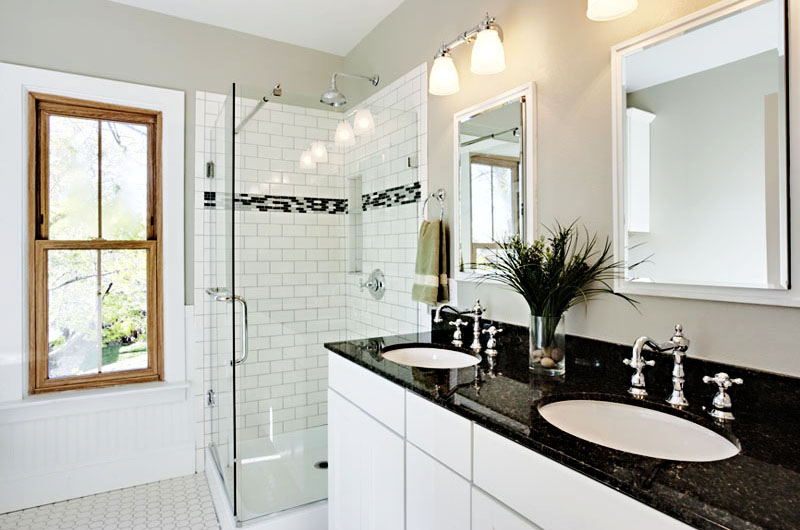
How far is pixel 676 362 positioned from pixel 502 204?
3.07ft

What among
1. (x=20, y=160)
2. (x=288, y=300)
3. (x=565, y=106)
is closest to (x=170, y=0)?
(x=20, y=160)

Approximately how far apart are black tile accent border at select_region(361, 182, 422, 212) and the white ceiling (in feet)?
3.60

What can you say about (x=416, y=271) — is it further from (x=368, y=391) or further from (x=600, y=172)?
(x=600, y=172)

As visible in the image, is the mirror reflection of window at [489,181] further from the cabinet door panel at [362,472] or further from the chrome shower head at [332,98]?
the cabinet door panel at [362,472]

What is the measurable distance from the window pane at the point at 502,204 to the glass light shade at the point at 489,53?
0.39 metres

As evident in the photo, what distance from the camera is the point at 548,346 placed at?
1466 millimetres

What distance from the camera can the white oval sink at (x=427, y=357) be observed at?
191cm

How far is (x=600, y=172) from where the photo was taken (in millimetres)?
1490

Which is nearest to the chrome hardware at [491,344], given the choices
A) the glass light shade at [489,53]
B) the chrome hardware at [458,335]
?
the chrome hardware at [458,335]

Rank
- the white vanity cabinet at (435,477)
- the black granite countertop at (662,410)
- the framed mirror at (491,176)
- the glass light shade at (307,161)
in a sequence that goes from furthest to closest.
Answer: the glass light shade at (307,161), the framed mirror at (491,176), the white vanity cabinet at (435,477), the black granite countertop at (662,410)

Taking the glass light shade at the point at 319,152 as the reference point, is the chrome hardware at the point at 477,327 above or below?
below

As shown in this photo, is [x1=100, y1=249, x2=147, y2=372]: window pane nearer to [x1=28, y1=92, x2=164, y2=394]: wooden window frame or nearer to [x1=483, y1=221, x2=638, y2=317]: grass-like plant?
[x1=28, y1=92, x2=164, y2=394]: wooden window frame

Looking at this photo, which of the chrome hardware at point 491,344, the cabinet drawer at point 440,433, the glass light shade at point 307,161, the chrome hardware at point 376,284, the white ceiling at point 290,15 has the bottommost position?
the cabinet drawer at point 440,433

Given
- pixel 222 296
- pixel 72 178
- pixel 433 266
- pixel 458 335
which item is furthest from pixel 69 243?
pixel 458 335
